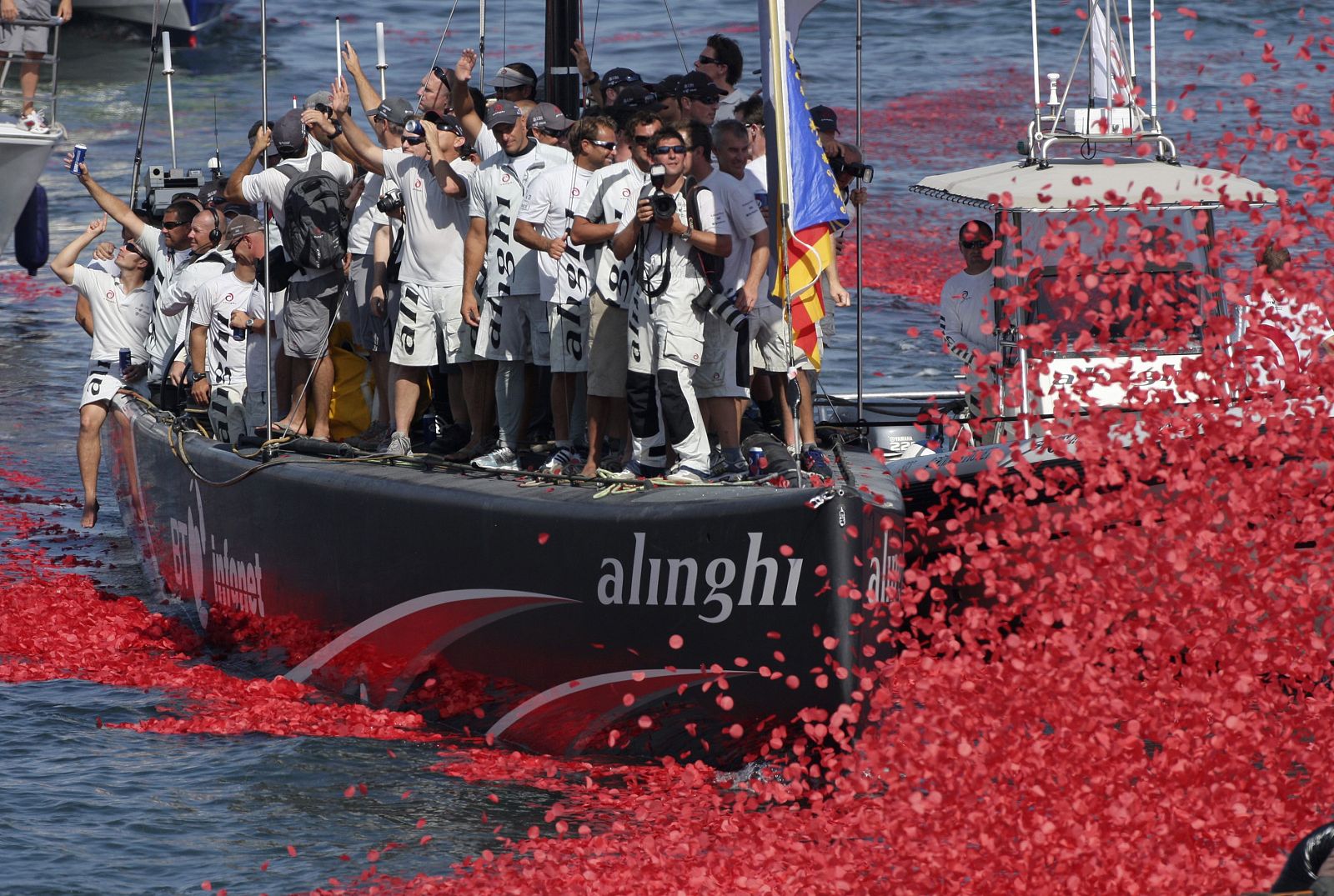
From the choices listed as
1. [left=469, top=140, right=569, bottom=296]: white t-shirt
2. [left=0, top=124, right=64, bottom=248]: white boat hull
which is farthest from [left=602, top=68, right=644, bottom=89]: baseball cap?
[left=0, top=124, right=64, bottom=248]: white boat hull

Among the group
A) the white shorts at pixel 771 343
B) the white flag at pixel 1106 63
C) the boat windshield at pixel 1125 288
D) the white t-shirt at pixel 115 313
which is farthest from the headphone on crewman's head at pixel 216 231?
the white flag at pixel 1106 63

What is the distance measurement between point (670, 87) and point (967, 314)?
87.7 inches

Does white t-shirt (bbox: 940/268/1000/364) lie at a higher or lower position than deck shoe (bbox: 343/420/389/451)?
higher

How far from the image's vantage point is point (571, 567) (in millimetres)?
8656

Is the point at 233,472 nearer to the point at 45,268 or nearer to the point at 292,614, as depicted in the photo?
the point at 292,614

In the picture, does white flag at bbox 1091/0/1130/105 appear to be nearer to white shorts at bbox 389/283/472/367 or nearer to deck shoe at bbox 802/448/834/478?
deck shoe at bbox 802/448/834/478

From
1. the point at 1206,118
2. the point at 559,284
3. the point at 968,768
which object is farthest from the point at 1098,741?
the point at 1206,118

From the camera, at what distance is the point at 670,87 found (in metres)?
10.6

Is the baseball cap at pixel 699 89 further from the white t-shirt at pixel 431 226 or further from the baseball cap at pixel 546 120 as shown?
the white t-shirt at pixel 431 226

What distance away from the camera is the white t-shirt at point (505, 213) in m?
9.59

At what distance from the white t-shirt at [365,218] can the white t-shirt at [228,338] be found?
3.51 ft

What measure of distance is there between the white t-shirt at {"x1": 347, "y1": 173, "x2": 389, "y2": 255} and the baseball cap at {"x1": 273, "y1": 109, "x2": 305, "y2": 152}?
78cm

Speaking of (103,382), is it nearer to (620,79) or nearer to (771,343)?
(620,79)

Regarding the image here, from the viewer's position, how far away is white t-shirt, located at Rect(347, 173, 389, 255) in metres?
10.4
